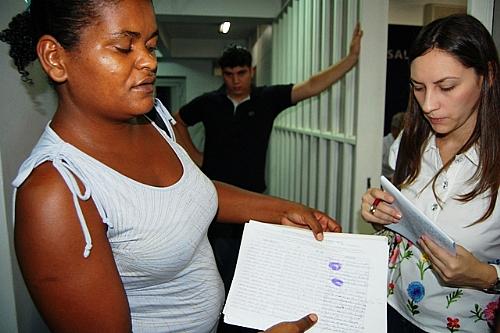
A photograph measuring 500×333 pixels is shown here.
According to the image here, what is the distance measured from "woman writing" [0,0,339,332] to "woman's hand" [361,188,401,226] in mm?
342

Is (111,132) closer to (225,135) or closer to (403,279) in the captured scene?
(403,279)

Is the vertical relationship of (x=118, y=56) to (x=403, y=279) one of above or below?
above

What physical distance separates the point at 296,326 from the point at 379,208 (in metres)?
0.39

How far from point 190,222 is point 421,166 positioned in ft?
2.30

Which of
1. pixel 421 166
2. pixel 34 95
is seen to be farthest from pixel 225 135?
pixel 421 166

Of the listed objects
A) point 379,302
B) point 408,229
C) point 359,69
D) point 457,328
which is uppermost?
point 359,69

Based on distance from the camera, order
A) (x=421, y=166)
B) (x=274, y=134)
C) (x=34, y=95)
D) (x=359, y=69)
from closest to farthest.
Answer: (x=421, y=166), (x=34, y=95), (x=359, y=69), (x=274, y=134)

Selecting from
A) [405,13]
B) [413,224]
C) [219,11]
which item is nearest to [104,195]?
[413,224]

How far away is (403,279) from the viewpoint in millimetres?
1053

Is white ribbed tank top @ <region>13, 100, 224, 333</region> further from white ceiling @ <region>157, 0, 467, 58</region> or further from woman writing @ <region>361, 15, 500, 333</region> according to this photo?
white ceiling @ <region>157, 0, 467, 58</region>

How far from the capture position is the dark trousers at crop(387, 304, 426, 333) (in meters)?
1.04

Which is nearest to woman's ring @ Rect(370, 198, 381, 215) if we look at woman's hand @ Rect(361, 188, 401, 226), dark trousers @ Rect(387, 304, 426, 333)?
woman's hand @ Rect(361, 188, 401, 226)

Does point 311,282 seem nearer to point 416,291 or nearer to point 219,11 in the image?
A: point 416,291

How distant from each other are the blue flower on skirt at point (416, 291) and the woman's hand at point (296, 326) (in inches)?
13.6
